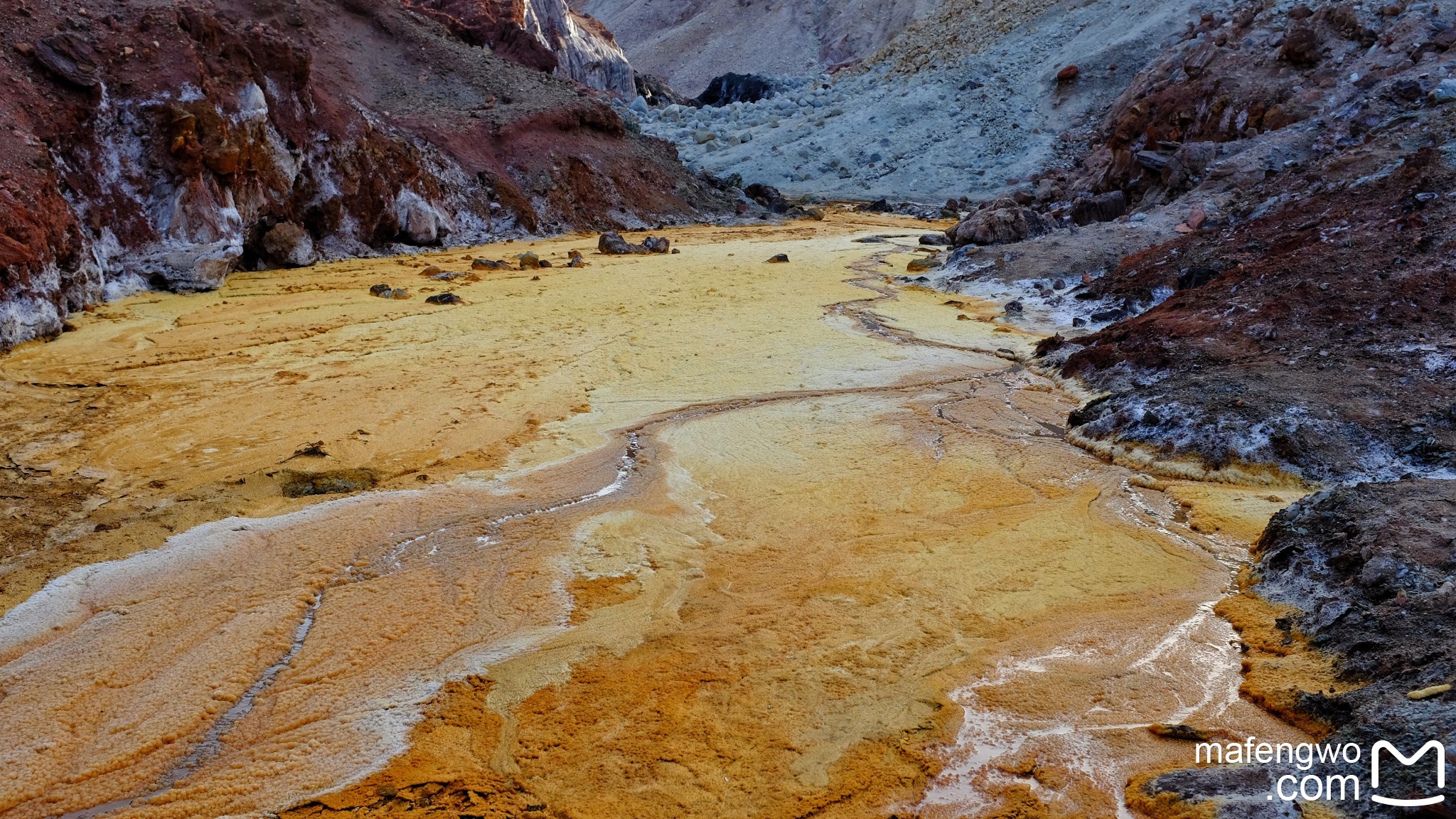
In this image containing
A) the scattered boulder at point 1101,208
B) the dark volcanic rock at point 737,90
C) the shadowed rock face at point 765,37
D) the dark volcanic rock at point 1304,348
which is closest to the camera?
the dark volcanic rock at point 1304,348

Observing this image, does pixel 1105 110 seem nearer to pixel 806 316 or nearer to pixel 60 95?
pixel 806 316

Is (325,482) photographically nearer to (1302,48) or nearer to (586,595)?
(586,595)

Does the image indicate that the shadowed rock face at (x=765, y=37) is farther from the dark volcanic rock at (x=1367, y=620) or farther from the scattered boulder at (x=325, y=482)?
the dark volcanic rock at (x=1367, y=620)

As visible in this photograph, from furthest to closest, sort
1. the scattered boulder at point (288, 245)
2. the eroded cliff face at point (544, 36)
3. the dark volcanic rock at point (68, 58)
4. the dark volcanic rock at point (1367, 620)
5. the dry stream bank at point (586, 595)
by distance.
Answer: the eroded cliff face at point (544, 36) → the scattered boulder at point (288, 245) → the dark volcanic rock at point (68, 58) → the dry stream bank at point (586, 595) → the dark volcanic rock at point (1367, 620)

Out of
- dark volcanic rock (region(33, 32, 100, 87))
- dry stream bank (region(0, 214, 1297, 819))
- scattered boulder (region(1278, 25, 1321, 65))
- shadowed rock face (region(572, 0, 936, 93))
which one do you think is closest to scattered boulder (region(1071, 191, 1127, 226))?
scattered boulder (region(1278, 25, 1321, 65))

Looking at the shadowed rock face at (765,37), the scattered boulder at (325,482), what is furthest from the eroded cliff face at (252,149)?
the shadowed rock face at (765,37)

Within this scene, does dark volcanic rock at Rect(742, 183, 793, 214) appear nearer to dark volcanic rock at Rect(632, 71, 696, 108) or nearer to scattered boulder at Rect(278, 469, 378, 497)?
scattered boulder at Rect(278, 469, 378, 497)
